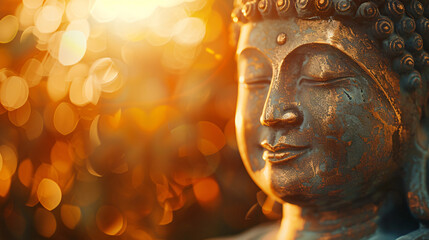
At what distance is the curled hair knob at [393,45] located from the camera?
4.94 ft

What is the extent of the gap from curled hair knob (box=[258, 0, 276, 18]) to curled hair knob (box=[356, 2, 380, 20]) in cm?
25

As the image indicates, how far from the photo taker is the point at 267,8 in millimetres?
1591

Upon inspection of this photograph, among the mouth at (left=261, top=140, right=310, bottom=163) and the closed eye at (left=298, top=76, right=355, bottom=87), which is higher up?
the closed eye at (left=298, top=76, right=355, bottom=87)

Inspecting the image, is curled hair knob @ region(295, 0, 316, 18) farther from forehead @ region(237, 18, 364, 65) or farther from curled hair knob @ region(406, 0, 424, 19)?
curled hair knob @ region(406, 0, 424, 19)

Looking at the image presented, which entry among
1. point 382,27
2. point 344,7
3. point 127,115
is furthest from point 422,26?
point 127,115

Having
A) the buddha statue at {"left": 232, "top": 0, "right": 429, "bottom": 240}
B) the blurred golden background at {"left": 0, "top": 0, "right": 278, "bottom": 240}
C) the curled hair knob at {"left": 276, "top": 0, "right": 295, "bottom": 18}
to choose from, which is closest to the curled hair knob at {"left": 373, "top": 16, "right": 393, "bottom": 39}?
the buddha statue at {"left": 232, "top": 0, "right": 429, "bottom": 240}

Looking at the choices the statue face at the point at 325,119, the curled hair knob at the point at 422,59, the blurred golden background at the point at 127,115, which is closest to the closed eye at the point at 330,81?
the statue face at the point at 325,119

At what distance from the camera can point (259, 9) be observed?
162cm

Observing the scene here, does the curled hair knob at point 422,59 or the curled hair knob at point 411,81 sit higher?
the curled hair knob at point 422,59

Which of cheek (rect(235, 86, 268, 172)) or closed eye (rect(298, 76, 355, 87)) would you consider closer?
closed eye (rect(298, 76, 355, 87))

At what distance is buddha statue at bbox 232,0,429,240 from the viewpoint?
149 cm

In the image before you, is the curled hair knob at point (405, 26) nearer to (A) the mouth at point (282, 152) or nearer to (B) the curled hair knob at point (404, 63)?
(B) the curled hair knob at point (404, 63)

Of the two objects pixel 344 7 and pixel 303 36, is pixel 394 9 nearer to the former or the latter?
pixel 344 7

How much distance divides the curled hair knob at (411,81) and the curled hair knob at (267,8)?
1.41ft
